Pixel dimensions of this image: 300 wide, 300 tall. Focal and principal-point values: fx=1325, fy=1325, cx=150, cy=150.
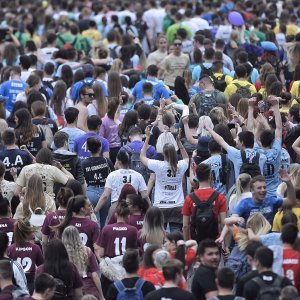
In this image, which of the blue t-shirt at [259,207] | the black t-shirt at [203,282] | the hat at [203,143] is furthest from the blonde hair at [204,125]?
the black t-shirt at [203,282]

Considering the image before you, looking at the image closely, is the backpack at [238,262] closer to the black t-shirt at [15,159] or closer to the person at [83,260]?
the person at [83,260]

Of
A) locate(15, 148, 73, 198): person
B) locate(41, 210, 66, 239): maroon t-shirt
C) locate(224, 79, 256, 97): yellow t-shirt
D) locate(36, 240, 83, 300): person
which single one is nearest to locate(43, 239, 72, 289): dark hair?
locate(36, 240, 83, 300): person

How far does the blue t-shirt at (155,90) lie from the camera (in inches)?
810

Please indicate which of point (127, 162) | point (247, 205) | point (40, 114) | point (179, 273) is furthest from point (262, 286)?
point (40, 114)

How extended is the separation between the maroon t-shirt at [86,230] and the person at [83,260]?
0.61m

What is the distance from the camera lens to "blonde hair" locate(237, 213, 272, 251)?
13.2 metres

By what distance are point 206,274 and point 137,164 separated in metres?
4.91

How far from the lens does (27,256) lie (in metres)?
13.6

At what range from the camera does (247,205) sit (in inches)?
556

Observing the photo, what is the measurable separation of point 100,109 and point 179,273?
8.05m

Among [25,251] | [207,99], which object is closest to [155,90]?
[207,99]

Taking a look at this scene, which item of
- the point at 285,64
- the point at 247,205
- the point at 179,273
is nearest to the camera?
the point at 179,273

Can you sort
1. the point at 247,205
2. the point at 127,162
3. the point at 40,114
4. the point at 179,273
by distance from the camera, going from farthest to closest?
1. the point at 40,114
2. the point at 127,162
3. the point at 247,205
4. the point at 179,273

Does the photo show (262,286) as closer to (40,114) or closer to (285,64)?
(40,114)
